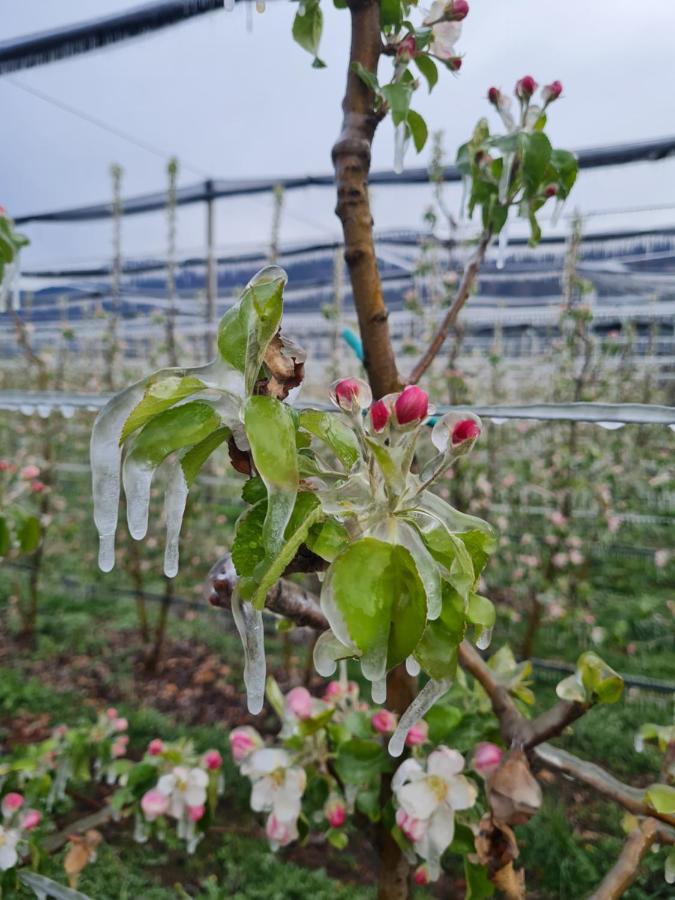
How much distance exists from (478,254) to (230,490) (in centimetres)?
352

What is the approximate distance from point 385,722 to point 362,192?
1.67 feet

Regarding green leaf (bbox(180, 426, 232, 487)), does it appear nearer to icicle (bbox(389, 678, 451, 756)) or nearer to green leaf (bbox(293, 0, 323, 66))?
icicle (bbox(389, 678, 451, 756))

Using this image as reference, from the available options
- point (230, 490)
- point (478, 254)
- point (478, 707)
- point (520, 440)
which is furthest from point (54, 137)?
point (478, 707)

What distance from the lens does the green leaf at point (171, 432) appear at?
0.29 metres

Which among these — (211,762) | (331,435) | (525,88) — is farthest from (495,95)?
(211,762)

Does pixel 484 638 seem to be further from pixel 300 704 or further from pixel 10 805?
pixel 10 805

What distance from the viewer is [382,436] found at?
1.04 ft

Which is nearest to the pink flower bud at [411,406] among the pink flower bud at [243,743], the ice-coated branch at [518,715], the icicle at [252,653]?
the icicle at [252,653]

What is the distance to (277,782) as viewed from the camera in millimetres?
719

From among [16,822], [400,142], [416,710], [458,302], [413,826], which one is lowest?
[16,822]

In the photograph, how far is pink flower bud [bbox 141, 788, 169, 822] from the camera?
896 millimetres

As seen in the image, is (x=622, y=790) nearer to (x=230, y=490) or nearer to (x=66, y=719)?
(x=66, y=719)

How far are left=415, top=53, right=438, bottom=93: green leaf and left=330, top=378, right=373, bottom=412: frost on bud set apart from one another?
423 millimetres

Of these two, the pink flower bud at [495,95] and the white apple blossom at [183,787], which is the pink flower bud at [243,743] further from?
the pink flower bud at [495,95]
